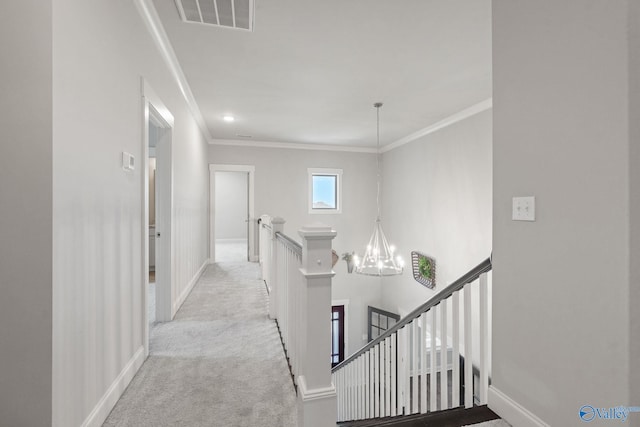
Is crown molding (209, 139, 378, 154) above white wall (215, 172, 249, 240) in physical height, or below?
above

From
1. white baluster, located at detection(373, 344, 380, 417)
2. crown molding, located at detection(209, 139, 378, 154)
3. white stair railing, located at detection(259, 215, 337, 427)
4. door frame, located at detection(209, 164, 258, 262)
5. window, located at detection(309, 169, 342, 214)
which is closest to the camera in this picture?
white stair railing, located at detection(259, 215, 337, 427)

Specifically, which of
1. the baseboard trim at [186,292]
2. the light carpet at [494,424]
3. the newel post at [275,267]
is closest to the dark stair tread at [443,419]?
the light carpet at [494,424]

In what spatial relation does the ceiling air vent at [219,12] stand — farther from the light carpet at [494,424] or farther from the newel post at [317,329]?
the light carpet at [494,424]

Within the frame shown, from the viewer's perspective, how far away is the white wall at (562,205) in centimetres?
118

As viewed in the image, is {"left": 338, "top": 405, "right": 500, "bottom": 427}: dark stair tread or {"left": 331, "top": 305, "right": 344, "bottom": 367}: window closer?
{"left": 338, "top": 405, "right": 500, "bottom": 427}: dark stair tread

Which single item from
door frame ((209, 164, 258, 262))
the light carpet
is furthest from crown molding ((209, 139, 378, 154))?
the light carpet

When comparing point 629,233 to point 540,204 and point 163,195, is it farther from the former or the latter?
point 163,195

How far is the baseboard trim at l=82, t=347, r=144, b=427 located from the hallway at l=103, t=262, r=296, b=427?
0.04m

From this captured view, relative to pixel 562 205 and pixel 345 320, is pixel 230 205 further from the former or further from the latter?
pixel 562 205

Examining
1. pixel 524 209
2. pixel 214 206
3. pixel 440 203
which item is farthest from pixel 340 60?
pixel 214 206

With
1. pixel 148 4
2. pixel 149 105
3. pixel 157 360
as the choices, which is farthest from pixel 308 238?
pixel 148 4

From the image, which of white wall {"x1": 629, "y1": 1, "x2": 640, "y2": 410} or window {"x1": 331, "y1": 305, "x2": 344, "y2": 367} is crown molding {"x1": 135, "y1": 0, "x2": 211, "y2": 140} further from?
window {"x1": 331, "y1": 305, "x2": 344, "y2": 367}

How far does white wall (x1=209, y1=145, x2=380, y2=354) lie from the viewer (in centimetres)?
685

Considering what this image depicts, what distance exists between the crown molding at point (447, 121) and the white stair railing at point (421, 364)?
281 centimetres
